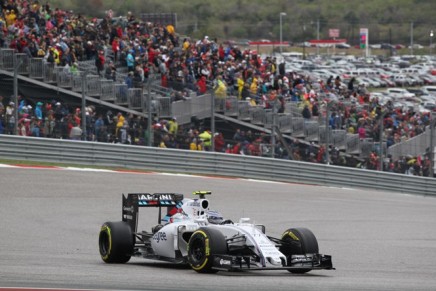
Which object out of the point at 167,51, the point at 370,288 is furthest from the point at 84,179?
the point at 370,288

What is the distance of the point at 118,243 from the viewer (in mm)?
12695

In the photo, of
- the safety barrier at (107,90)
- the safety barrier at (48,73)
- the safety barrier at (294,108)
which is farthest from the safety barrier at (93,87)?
the safety barrier at (294,108)

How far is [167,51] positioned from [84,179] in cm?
890

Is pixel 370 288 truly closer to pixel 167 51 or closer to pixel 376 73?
pixel 167 51

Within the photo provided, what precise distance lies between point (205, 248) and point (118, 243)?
1577 mm

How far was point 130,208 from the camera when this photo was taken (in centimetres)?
1329

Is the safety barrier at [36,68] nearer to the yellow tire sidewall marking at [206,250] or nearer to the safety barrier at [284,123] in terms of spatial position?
the safety barrier at [284,123]

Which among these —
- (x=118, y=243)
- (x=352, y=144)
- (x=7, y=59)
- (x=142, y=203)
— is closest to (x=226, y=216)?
(x=142, y=203)

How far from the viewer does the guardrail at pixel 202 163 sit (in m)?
25.1

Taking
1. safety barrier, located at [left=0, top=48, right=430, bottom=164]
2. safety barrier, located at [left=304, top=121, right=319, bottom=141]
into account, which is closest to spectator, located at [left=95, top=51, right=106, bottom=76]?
safety barrier, located at [left=0, top=48, right=430, bottom=164]

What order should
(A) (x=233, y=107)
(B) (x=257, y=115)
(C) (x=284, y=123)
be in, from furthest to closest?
(A) (x=233, y=107)
(B) (x=257, y=115)
(C) (x=284, y=123)

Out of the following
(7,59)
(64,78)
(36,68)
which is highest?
(7,59)

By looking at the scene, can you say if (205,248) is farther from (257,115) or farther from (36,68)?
(36,68)

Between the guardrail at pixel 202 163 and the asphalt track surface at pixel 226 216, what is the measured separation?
2.20 ft
